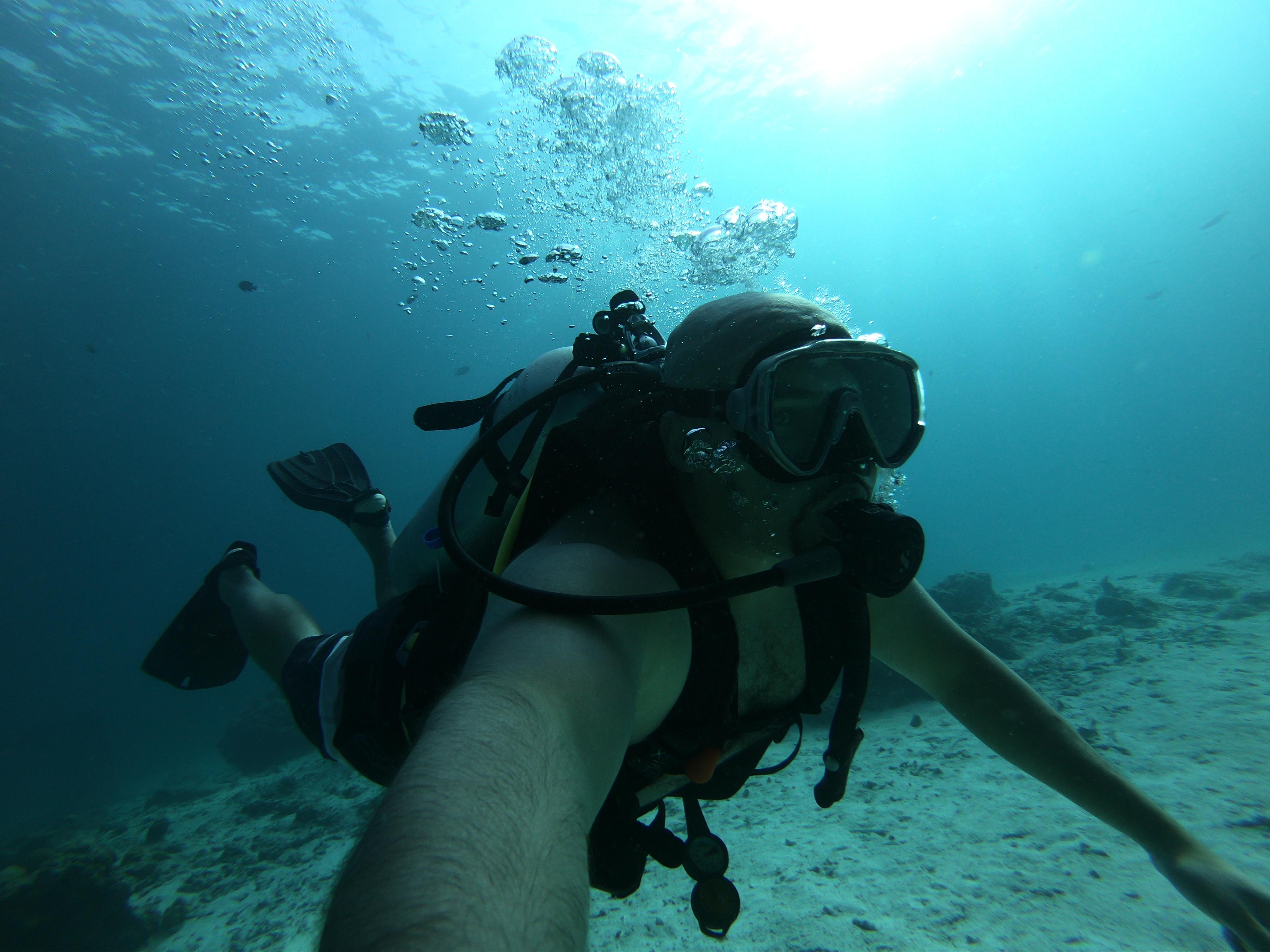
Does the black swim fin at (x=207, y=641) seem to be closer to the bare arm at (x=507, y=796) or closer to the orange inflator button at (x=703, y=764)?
the orange inflator button at (x=703, y=764)

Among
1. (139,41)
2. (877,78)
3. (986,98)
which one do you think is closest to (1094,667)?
(877,78)

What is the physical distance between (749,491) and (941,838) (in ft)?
18.7

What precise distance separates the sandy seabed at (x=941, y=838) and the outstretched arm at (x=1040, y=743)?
2.25m

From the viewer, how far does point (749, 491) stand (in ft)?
6.64

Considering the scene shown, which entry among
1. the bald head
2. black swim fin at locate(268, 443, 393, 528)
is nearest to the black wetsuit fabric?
the bald head

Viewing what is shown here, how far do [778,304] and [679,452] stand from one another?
2.79ft

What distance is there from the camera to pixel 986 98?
33375mm

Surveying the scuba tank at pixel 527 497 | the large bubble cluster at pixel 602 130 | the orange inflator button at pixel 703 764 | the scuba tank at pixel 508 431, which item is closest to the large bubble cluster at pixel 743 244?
the large bubble cluster at pixel 602 130

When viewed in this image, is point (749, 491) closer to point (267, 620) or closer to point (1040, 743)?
point (1040, 743)

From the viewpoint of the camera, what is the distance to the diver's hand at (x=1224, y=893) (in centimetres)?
180

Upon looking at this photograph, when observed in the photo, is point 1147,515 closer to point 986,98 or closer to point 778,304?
point 986,98

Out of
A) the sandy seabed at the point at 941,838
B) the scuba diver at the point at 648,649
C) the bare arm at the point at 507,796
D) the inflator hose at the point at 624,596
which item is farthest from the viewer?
the sandy seabed at the point at 941,838

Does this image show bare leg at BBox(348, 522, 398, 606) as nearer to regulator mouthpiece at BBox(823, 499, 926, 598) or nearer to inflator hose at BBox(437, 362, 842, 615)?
inflator hose at BBox(437, 362, 842, 615)

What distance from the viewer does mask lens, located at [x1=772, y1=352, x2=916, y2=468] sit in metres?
2.09
